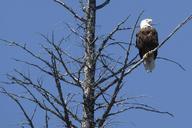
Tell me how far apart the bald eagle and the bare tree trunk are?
297 centimetres

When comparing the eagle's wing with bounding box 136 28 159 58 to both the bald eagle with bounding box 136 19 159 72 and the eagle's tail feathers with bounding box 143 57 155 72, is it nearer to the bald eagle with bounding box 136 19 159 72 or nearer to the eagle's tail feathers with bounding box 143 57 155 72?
the bald eagle with bounding box 136 19 159 72

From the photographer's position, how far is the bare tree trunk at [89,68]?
806 cm

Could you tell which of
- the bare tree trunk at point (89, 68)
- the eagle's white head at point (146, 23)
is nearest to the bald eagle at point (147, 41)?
the eagle's white head at point (146, 23)

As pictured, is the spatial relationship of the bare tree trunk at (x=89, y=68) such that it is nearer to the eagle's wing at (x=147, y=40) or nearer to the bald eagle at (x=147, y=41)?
the bald eagle at (x=147, y=41)

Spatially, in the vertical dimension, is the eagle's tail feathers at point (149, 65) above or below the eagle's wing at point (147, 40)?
below

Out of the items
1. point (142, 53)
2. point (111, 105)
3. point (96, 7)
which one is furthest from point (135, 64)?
point (142, 53)

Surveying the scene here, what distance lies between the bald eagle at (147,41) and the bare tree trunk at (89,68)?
297cm

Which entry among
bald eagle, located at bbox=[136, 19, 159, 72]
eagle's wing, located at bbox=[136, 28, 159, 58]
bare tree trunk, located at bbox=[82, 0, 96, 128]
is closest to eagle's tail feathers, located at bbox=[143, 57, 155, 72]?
bald eagle, located at bbox=[136, 19, 159, 72]

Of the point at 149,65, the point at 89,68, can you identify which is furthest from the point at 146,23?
the point at 89,68

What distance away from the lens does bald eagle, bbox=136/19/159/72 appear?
11.6m

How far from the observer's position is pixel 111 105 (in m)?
7.59

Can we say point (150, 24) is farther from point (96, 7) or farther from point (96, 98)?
point (96, 98)

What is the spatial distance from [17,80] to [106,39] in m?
1.26

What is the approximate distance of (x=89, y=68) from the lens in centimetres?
826
